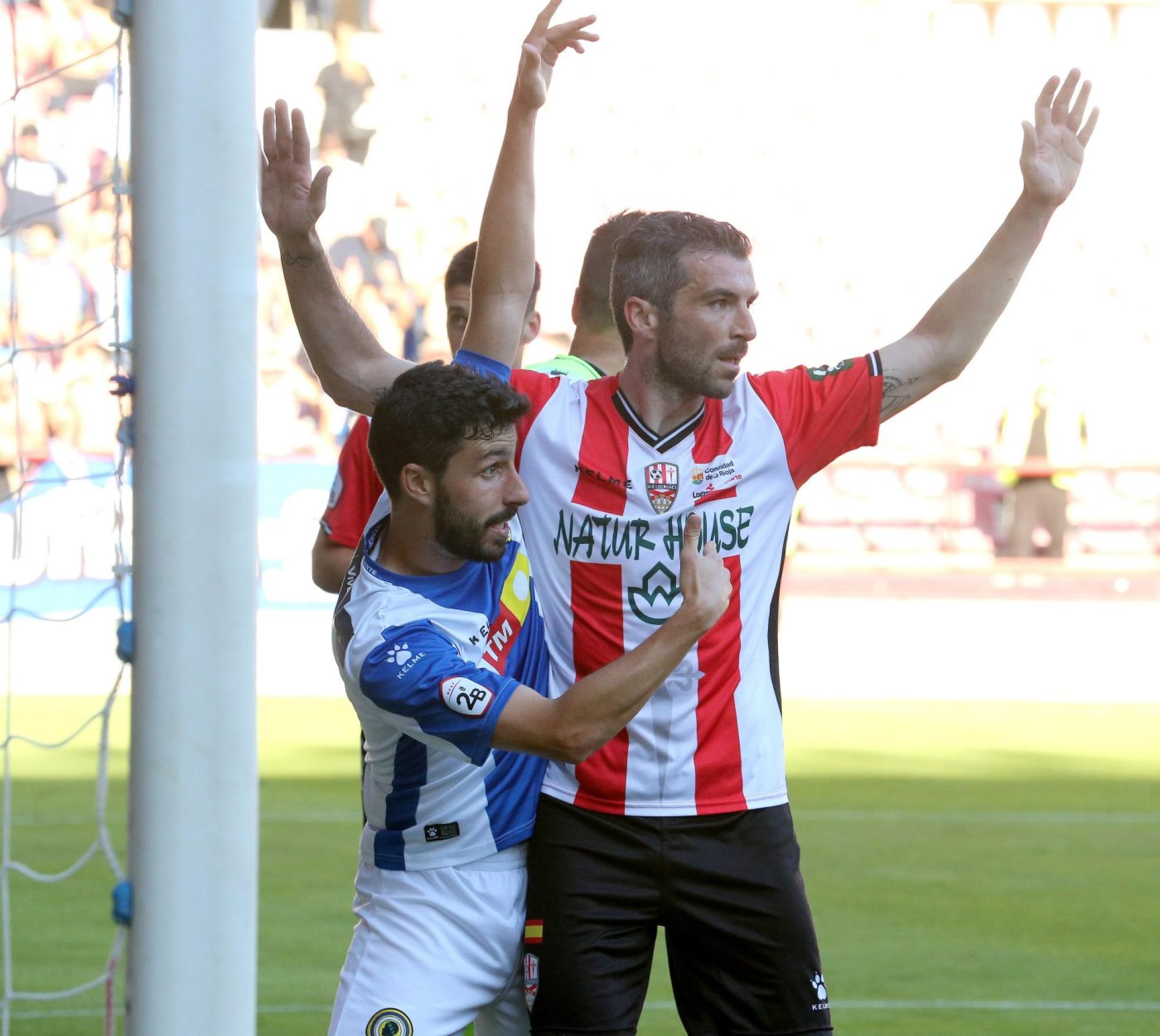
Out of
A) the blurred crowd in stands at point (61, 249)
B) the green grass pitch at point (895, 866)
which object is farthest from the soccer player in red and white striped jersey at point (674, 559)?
the blurred crowd in stands at point (61, 249)

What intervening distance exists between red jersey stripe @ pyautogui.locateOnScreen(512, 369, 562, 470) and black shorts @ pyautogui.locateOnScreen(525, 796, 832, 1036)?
0.61 metres

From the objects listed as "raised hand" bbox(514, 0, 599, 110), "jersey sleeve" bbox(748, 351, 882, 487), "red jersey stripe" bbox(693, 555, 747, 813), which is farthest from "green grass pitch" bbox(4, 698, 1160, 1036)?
"raised hand" bbox(514, 0, 599, 110)

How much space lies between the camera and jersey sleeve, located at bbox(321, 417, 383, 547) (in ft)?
12.6

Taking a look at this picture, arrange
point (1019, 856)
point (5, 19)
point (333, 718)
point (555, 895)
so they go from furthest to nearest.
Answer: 1. point (5, 19)
2. point (333, 718)
3. point (1019, 856)
4. point (555, 895)

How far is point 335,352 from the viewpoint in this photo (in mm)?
2998

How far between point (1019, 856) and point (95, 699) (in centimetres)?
599

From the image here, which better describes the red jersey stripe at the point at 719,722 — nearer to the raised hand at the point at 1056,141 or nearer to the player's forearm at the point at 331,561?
the raised hand at the point at 1056,141

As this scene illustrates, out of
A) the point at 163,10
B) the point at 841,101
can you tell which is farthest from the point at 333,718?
the point at 841,101

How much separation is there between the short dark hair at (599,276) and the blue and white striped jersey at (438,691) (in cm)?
100

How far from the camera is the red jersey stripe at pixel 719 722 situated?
2.84 metres

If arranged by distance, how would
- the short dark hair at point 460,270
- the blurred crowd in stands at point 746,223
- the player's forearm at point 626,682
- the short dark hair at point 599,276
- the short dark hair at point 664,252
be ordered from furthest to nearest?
the blurred crowd in stands at point 746,223
the short dark hair at point 460,270
the short dark hair at point 599,276
the short dark hair at point 664,252
the player's forearm at point 626,682

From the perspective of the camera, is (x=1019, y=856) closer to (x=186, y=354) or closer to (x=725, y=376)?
(x=725, y=376)

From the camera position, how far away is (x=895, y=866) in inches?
258

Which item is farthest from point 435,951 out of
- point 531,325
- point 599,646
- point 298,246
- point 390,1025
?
point 531,325
